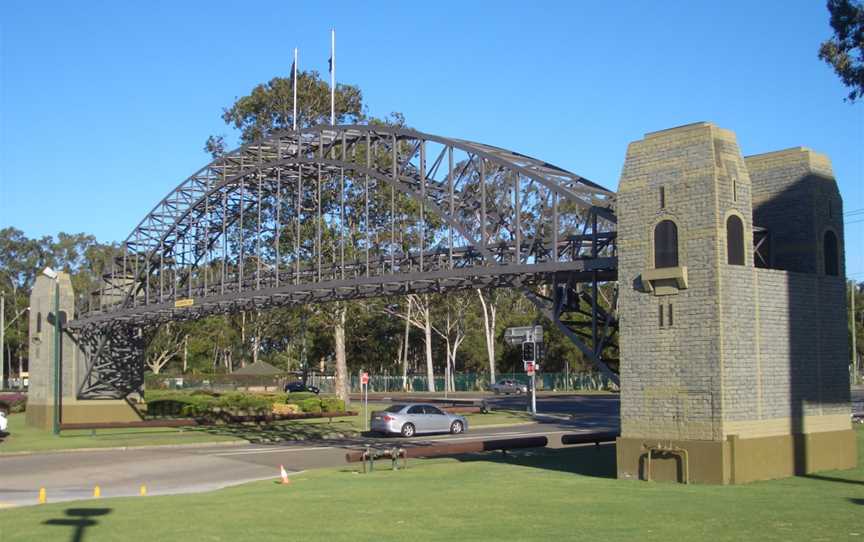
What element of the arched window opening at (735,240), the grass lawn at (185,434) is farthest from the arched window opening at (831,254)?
the grass lawn at (185,434)

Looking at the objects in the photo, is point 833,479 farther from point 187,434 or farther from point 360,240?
point 360,240

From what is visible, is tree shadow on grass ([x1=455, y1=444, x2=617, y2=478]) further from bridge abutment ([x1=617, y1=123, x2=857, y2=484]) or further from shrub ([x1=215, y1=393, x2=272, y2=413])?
shrub ([x1=215, y1=393, x2=272, y2=413])

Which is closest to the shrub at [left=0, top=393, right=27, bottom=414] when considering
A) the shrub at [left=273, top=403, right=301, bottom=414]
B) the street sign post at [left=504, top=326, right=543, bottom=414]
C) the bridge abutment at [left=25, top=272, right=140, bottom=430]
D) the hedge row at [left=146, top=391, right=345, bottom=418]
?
the bridge abutment at [left=25, top=272, right=140, bottom=430]

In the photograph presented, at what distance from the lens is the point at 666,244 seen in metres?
19.5

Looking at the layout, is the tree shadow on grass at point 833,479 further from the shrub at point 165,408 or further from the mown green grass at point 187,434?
the shrub at point 165,408

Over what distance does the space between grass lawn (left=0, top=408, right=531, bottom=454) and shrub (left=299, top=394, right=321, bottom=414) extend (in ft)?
4.69

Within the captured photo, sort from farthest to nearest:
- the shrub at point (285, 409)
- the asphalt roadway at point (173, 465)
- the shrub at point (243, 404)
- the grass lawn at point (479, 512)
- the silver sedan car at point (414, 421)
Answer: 1. the shrub at point (243, 404)
2. the shrub at point (285, 409)
3. the silver sedan car at point (414, 421)
4. the asphalt roadway at point (173, 465)
5. the grass lawn at point (479, 512)

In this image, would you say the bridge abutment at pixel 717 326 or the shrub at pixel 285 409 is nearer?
the bridge abutment at pixel 717 326

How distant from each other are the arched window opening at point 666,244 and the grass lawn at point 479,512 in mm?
4415

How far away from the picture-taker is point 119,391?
45.8 m

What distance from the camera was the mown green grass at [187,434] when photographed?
35906 mm

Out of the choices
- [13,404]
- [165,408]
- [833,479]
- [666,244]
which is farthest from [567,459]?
[13,404]

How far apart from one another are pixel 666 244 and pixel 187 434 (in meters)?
26.3

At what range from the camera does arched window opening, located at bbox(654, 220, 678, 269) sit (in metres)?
19.4
